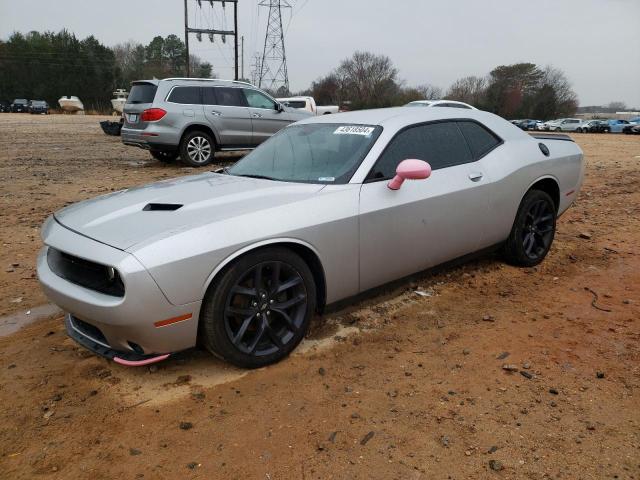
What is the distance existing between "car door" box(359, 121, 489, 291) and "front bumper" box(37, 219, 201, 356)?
4.08 ft

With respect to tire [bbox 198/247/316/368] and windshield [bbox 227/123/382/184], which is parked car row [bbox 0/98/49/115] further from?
tire [bbox 198/247/316/368]

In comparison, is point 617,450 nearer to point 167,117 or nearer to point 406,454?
point 406,454

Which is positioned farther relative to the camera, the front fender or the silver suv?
the silver suv

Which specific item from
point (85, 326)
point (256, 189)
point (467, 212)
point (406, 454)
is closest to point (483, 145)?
point (467, 212)

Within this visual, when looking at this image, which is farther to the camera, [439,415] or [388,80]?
[388,80]

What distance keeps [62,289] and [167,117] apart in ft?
26.3

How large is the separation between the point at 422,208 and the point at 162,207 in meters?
1.72

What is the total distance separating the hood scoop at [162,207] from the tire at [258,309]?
546 millimetres

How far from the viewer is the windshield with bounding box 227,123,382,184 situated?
336 cm

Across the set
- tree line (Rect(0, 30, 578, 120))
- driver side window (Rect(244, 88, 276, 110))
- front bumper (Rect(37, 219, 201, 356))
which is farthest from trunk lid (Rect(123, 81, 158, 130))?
tree line (Rect(0, 30, 578, 120))

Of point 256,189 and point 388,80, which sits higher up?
point 388,80

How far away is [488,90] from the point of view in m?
66.6

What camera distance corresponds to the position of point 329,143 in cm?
365

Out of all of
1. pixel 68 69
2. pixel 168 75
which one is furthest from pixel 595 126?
pixel 68 69
